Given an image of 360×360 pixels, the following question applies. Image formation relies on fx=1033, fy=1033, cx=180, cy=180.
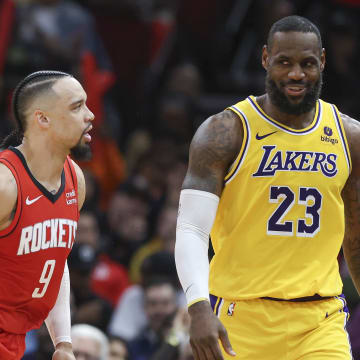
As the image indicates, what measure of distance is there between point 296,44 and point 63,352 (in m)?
1.98

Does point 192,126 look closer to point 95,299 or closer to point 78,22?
point 78,22

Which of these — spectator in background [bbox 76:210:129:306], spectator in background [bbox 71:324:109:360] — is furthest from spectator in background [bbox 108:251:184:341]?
spectator in background [bbox 71:324:109:360]

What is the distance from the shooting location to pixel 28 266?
16.9ft

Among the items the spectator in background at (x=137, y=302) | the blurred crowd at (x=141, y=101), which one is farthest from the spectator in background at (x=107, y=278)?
the spectator in background at (x=137, y=302)

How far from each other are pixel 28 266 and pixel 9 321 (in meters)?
0.29

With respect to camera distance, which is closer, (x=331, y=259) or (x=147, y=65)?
(x=331, y=259)

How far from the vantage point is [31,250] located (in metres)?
5.14

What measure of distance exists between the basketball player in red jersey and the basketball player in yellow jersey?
2.03 feet

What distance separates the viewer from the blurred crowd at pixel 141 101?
345 inches

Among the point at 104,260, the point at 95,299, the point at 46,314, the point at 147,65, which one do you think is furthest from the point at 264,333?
the point at 147,65

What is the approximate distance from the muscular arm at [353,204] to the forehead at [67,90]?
4.75ft

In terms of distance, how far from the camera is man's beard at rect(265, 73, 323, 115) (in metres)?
5.38

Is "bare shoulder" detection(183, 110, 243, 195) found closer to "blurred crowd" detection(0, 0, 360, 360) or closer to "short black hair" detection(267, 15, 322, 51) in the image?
"short black hair" detection(267, 15, 322, 51)

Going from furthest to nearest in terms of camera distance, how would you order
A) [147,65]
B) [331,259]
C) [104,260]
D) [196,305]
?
[147,65] < [104,260] < [331,259] < [196,305]
